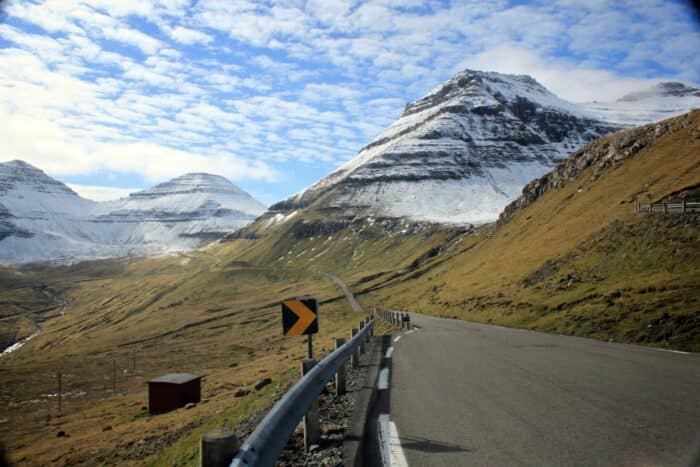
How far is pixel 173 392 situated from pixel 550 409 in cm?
2506

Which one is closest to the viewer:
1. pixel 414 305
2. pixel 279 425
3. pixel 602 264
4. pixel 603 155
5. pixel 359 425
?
pixel 279 425

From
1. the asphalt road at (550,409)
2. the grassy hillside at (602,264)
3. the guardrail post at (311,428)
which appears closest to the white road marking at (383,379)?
the asphalt road at (550,409)

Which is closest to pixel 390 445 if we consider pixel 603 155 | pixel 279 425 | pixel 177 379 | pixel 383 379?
pixel 279 425

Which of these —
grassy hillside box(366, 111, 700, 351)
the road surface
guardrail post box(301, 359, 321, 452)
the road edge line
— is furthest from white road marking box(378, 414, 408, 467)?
the road surface

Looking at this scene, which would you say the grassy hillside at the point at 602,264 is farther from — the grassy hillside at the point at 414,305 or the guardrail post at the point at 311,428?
the guardrail post at the point at 311,428

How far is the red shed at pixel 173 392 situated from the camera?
3008cm

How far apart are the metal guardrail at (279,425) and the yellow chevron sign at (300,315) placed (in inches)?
140

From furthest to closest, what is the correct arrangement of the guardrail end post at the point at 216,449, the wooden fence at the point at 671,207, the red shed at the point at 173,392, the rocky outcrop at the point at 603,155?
the rocky outcrop at the point at 603,155
the wooden fence at the point at 671,207
the red shed at the point at 173,392
the guardrail end post at the point at 216,449

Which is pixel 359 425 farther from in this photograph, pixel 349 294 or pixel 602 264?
pixel 349 294

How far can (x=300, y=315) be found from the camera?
12453 mm

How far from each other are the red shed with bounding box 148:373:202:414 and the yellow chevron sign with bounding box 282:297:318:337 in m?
20.3

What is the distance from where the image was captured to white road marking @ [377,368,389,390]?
12.3m

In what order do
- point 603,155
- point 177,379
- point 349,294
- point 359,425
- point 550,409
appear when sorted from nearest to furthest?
point 359,425 → point 550,409 → point 177,379 → point 603,155 → point 349,294

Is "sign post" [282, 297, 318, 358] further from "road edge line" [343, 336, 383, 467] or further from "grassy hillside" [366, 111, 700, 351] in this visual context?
"grassy hillside" [366, 111, 700, 351]
